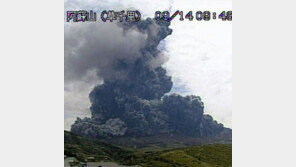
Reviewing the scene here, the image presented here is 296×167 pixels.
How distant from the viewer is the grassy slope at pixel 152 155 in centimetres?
6065

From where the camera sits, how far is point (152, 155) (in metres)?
69.5

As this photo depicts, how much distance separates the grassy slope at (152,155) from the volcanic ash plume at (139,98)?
4.97 m

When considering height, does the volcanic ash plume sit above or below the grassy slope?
above

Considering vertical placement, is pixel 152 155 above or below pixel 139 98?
below

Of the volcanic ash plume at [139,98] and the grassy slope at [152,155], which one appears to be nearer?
the grassy slope at [152,155]

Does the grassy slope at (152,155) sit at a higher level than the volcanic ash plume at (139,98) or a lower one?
lower

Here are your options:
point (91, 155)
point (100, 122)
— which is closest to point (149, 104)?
point (100, 122)

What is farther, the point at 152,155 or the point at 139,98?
the point at 139,98

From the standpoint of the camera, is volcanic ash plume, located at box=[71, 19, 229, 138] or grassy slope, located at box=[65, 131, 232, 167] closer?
grassy slope, located at box=[65, 131, 232, 167]

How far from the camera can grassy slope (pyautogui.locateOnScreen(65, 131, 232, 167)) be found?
2388 inches

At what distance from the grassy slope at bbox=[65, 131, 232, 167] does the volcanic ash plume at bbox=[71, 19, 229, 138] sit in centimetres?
A: 497

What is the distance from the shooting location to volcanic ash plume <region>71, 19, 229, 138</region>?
8106cm

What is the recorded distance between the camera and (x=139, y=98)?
9962 centimetres

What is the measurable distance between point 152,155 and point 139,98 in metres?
33.3
